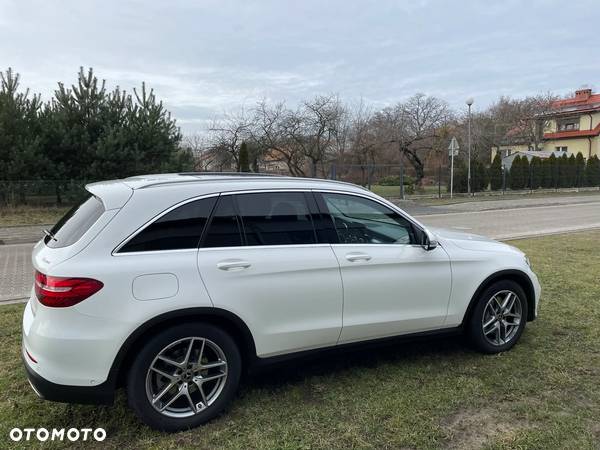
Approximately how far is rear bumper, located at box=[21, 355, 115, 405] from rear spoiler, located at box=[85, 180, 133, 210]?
1113 mm

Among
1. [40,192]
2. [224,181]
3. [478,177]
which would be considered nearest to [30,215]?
[40,192]

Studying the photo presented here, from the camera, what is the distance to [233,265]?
3193 millimetres

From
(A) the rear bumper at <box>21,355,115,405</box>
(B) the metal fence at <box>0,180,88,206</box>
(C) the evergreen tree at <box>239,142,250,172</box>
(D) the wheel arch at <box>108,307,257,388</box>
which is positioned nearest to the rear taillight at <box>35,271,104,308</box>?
(D) the wheel arch at <box>108,307,257,388</box>

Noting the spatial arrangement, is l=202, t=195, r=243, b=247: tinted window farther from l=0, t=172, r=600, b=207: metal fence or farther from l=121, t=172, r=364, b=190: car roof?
l=0, t=172, r=600, b=207: metal fence

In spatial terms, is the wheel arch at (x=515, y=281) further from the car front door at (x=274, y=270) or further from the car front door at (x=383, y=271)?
the car front door at (x=274, y=270)

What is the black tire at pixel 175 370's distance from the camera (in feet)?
9.72

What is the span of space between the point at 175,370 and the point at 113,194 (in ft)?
4.08

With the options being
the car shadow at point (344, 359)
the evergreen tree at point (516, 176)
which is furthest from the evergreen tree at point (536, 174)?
the car shadow at point (344, 359)

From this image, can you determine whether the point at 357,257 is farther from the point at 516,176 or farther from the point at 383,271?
the point at 516,176

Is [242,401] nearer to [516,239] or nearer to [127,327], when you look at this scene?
[127,327]

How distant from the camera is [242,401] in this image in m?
3.54

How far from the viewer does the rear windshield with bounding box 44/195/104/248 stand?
3086 mm

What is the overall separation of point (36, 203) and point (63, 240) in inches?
636

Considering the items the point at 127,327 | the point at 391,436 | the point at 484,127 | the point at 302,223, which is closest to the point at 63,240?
the point at 127,327
